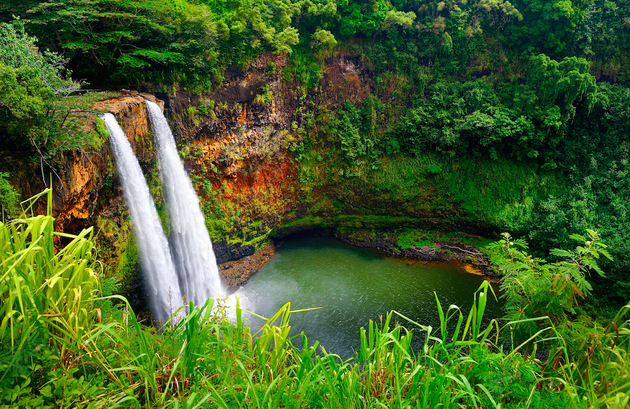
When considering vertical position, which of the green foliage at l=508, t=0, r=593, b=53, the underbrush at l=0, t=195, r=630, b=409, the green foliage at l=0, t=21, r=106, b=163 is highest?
the green foliage at l=508, t=0, r=593, b=53

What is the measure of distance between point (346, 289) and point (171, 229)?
639 centimetres

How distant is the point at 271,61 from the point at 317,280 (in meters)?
9.13

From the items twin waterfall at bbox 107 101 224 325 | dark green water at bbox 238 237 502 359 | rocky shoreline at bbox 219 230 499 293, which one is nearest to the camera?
twin waterfall at bbox 107 101 224 325

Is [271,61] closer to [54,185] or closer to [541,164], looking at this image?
[54,185]

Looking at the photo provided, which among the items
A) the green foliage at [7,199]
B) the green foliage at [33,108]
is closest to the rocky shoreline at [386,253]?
the green foliage at [33,108]

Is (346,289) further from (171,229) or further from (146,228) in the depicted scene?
(146,228)

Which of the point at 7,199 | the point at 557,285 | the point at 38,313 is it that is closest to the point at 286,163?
the point at 7,199

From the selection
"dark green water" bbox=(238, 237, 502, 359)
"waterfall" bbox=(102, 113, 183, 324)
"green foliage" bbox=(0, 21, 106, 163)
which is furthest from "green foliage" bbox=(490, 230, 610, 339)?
"green foliage" bbox=(0, 21, 106, 163)

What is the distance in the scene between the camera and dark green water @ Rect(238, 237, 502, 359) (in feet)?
31.1

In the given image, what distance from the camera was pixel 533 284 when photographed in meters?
3.46

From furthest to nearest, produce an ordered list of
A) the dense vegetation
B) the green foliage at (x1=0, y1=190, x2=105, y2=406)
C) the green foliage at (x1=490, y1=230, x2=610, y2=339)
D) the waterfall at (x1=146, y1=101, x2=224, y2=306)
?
the waterfall at (x1=146, y1=101, x2=224, y2=306), the dense vegetation, the green foliage at (x1=490, y1=230, x2=610, y2=339), the green foliage at (x1=0, y1=190, x2=105, y2=406)

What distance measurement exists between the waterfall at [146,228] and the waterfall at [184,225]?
3.01 ft

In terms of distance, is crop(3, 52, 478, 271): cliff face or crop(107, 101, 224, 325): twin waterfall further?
crop(107, 101, 224, 325): twin waterfall

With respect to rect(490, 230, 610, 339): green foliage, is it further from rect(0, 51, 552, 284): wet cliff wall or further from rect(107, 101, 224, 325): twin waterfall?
rect(0, 51, 552, 284): wet cliff wall
